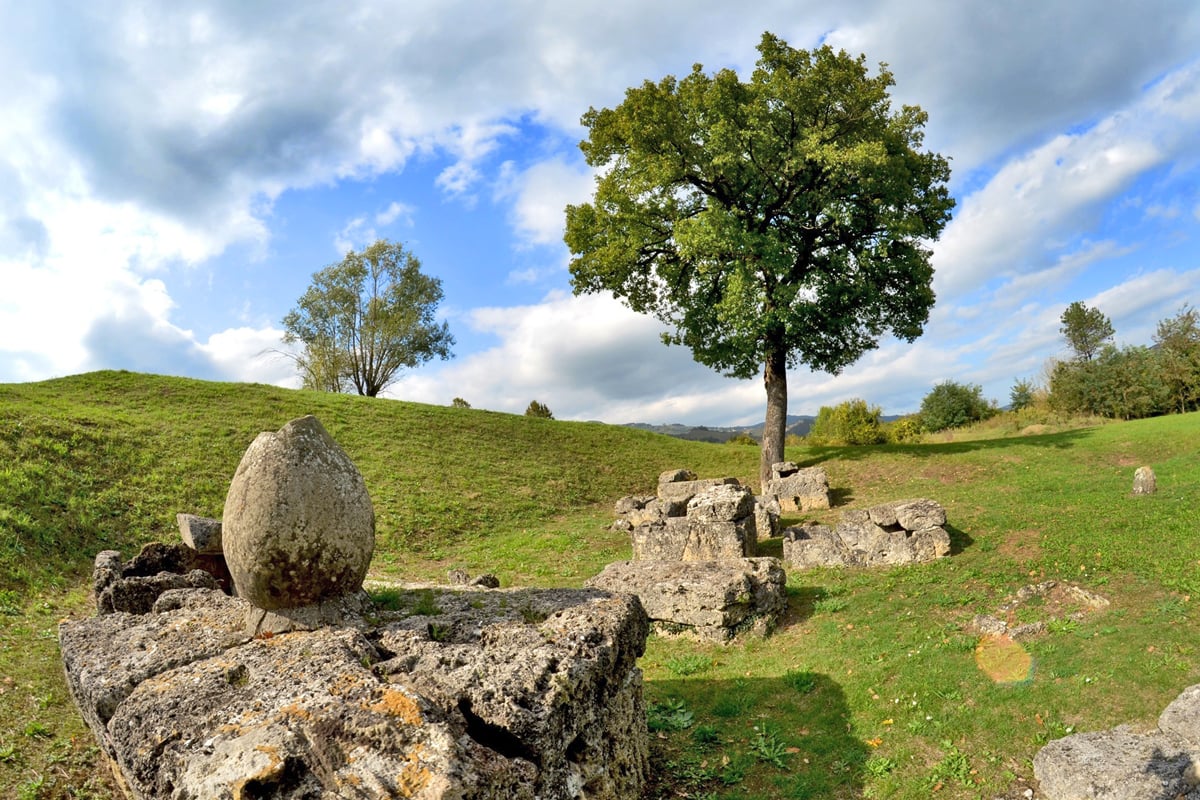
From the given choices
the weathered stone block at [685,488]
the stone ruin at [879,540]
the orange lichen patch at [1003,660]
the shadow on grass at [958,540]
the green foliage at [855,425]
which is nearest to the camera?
the orange lichen patch at [1003,660]

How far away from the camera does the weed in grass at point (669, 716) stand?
8992 millimetres

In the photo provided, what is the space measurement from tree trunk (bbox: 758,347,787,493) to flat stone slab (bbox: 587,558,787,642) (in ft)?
49.1

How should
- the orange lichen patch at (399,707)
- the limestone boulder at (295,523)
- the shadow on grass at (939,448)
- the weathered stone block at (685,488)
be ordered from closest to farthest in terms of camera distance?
the orange lichen patch at (399,707)
the limestone boulder at (295,523)
the weathered stone block at (685,488)
the shadow on grass at (939,448)

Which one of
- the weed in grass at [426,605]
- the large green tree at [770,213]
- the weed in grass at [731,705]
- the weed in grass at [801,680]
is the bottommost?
the weed in grass at [731,705]

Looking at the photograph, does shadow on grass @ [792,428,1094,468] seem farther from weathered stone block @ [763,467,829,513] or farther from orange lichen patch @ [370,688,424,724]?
→ orange lichen patch @ [370,688,424,724]

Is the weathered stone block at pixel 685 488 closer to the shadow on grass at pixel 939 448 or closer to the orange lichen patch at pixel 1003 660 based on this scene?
the shadow on grass at pixel 939 448

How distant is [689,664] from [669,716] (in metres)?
1.58

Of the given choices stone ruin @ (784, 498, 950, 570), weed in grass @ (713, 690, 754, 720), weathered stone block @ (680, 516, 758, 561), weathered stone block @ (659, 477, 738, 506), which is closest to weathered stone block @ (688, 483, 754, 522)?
weathered stone block @ (680, 516, 758, 561)

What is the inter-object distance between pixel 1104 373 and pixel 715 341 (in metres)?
38.9

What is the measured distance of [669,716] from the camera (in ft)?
30.4

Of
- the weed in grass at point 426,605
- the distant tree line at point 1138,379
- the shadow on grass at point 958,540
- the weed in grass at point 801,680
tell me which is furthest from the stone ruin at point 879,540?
the distant tree line at point 1138,379

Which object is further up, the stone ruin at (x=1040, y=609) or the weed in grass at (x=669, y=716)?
the stone ruin at (x=1040, y=609)

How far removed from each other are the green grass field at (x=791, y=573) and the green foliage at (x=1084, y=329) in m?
38.9

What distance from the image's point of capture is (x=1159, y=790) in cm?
658
